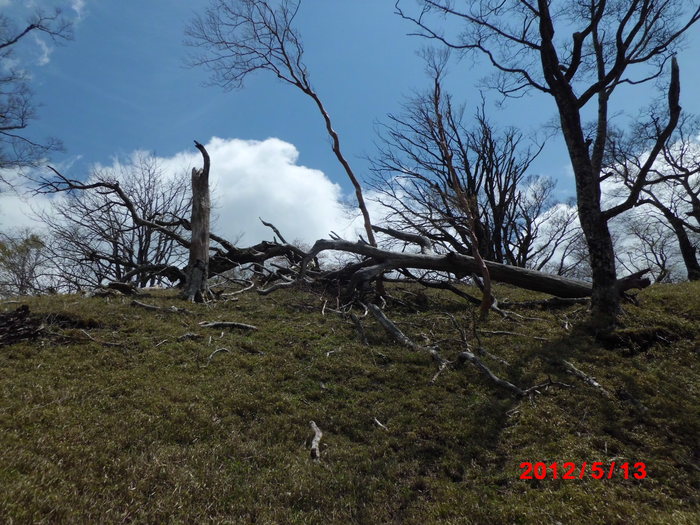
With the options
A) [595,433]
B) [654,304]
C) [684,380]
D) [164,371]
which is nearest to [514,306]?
[654,304]

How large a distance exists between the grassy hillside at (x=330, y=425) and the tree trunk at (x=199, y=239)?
2.62 meters

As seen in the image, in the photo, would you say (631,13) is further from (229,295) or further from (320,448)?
(229,295)

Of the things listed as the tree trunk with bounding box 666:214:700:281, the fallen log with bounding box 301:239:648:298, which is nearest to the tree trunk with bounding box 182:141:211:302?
the fallen log with bounding box 301:239:648:298

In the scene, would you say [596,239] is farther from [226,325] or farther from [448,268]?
[226,325]

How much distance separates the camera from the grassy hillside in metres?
3.40

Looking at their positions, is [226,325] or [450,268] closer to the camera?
[226,325]

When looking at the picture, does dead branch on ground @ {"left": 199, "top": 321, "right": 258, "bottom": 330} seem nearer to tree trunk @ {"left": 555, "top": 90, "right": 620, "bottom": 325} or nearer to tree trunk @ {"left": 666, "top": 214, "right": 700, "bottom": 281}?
tree trunk @ {"left": 555, "top": 90, "right": 620, "bottom": 325}
